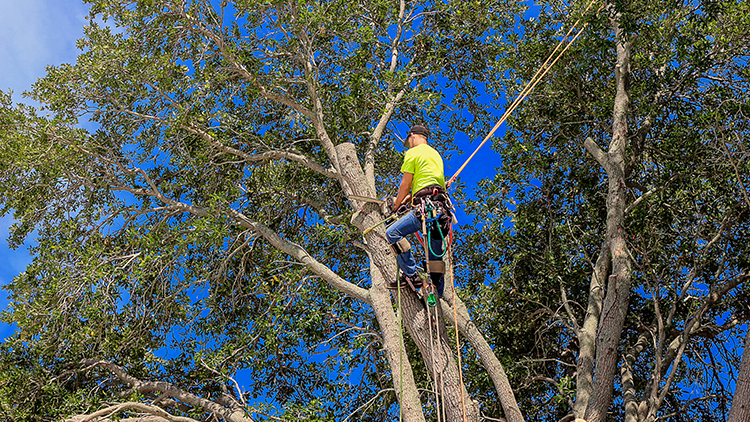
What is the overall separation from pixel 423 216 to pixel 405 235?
0.25 meters

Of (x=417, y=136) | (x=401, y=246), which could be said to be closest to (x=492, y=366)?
(x=401, y=246)

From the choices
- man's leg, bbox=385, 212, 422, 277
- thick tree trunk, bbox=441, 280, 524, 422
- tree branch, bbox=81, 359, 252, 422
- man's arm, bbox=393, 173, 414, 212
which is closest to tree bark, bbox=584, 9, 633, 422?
thick tree trunk, bbox=441, 280, 524, 422

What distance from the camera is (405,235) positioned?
5.24 metres

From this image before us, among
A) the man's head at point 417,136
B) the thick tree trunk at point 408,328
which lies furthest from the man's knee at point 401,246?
Result: the man's head at point 417,136

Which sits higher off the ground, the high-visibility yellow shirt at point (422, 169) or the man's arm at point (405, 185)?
the high-visibility yellow shirt at point (422, 169)

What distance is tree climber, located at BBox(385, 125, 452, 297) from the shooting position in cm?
520


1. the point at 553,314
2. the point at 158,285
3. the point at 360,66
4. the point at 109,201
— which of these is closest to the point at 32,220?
the point at 109,201

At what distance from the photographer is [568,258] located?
9.08 m

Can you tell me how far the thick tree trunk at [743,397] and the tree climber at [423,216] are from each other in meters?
3.19

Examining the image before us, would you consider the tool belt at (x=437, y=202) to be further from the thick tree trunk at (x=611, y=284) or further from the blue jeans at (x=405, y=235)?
the thick tree trunk at (x=611, y=284)

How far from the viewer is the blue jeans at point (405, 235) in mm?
5195

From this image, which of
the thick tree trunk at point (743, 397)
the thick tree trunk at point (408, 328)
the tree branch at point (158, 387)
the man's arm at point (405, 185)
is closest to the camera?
the thick tree trunk at point (408, 328)

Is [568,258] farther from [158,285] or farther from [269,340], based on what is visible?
[158,285]

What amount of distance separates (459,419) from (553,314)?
408 cm
